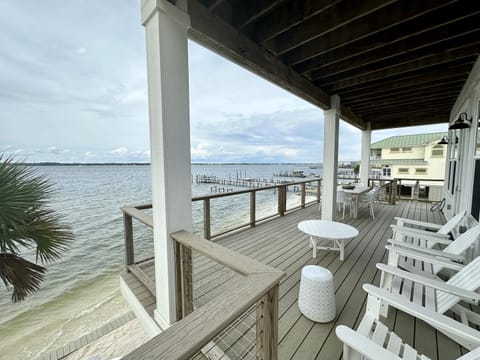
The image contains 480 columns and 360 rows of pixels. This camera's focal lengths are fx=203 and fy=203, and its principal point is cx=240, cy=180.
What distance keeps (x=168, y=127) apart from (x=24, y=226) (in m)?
1.31

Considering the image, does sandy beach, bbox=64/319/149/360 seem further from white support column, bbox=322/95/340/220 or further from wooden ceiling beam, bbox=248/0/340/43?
white support column, bbox=322/95/340/220

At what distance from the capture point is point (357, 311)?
1985 mm

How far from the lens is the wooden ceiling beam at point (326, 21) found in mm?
1870

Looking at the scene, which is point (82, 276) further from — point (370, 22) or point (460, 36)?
point (460, 36)

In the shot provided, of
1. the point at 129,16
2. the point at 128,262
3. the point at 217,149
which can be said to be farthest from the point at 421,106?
the point at 217,149

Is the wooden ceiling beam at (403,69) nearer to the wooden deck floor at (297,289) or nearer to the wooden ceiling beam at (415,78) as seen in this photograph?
the wooden ceiling beam at (415,78)

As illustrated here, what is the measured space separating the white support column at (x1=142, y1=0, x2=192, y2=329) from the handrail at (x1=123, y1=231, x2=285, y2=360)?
0.45 metres

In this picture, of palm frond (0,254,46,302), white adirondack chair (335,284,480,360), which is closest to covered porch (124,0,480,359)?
white adirondack chair (335,284,480,360)

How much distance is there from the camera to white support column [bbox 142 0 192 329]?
1.54 metres

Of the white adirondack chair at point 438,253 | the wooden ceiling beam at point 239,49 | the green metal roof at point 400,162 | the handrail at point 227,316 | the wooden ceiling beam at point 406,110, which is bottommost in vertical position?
the white adirondack chair at point 438,253

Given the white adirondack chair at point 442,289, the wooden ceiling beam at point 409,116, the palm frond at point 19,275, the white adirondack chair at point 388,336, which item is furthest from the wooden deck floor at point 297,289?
the wooden ceiling beam at point 409,116

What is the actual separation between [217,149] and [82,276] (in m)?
24.1

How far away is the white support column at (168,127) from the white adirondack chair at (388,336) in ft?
4.30

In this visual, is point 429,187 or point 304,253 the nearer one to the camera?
point 304,253
